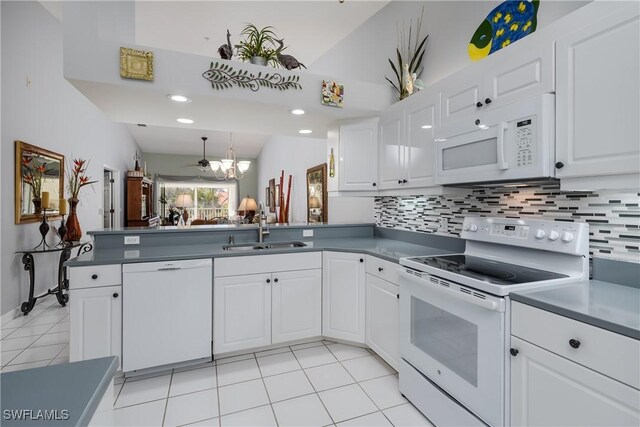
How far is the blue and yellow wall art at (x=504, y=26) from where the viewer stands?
1.84 meters

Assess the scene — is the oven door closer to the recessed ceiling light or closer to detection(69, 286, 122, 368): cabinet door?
detection(69, 286, 122, 368): cabinet door

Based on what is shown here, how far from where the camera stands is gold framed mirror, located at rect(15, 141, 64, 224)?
335cm

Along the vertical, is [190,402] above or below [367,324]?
below

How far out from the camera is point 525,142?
1516 mm

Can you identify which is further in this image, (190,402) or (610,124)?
(190,402)

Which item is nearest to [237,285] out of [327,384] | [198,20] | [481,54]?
[327,384]

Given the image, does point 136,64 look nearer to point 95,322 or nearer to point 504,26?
point 95,322

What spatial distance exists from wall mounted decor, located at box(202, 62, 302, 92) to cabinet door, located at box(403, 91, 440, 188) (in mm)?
955

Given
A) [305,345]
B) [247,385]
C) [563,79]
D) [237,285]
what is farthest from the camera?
[305,345]

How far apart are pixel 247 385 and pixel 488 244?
1.86 meters

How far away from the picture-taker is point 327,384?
211 cm

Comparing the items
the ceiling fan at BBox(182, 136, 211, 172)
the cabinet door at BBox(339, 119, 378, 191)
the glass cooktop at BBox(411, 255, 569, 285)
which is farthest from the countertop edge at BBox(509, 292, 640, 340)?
the ceiling fan at BBox(182, 136, 211, 172)

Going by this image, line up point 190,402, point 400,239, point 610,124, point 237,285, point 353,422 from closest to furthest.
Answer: point 610,124
point 353,422
point 190,402
point 237,285
point 400,239

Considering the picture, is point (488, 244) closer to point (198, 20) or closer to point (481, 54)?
point (481, 54)
